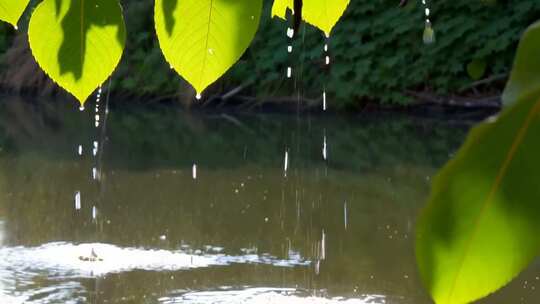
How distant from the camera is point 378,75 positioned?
11.3m

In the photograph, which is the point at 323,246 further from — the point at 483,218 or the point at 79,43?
the point at 483,218

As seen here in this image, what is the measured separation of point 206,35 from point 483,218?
15 centimetres

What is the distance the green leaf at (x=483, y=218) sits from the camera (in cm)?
17

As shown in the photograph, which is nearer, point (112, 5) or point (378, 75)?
point (112, 5)

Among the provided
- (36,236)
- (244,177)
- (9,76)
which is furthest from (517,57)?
(9,76)

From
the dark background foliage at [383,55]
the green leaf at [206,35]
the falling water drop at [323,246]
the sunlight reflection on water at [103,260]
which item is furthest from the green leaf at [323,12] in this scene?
the dark background foliage at [383,55]

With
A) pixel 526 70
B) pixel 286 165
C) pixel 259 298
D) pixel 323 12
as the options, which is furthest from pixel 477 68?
pixel 526 70

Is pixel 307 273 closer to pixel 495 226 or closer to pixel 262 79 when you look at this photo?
pixel 495 226

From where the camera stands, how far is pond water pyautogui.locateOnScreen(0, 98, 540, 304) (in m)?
5.02

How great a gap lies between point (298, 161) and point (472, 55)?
3.14 m

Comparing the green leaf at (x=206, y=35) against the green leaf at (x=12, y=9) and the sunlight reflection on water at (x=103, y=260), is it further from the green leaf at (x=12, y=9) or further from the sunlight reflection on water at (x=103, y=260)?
the sunlight reflection on water at (x=103, y=260)

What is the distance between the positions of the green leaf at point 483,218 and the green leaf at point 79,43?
18 centimetres

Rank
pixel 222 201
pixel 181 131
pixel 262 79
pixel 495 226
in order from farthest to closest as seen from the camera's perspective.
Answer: pixel 262 79 < pixel 181 131 < pixel 222 201 < pixel 495 226

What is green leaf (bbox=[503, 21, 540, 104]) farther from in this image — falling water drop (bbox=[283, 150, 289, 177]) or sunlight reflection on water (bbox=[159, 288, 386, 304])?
falling water drop (bbox=[283, 150, 289, 177])
